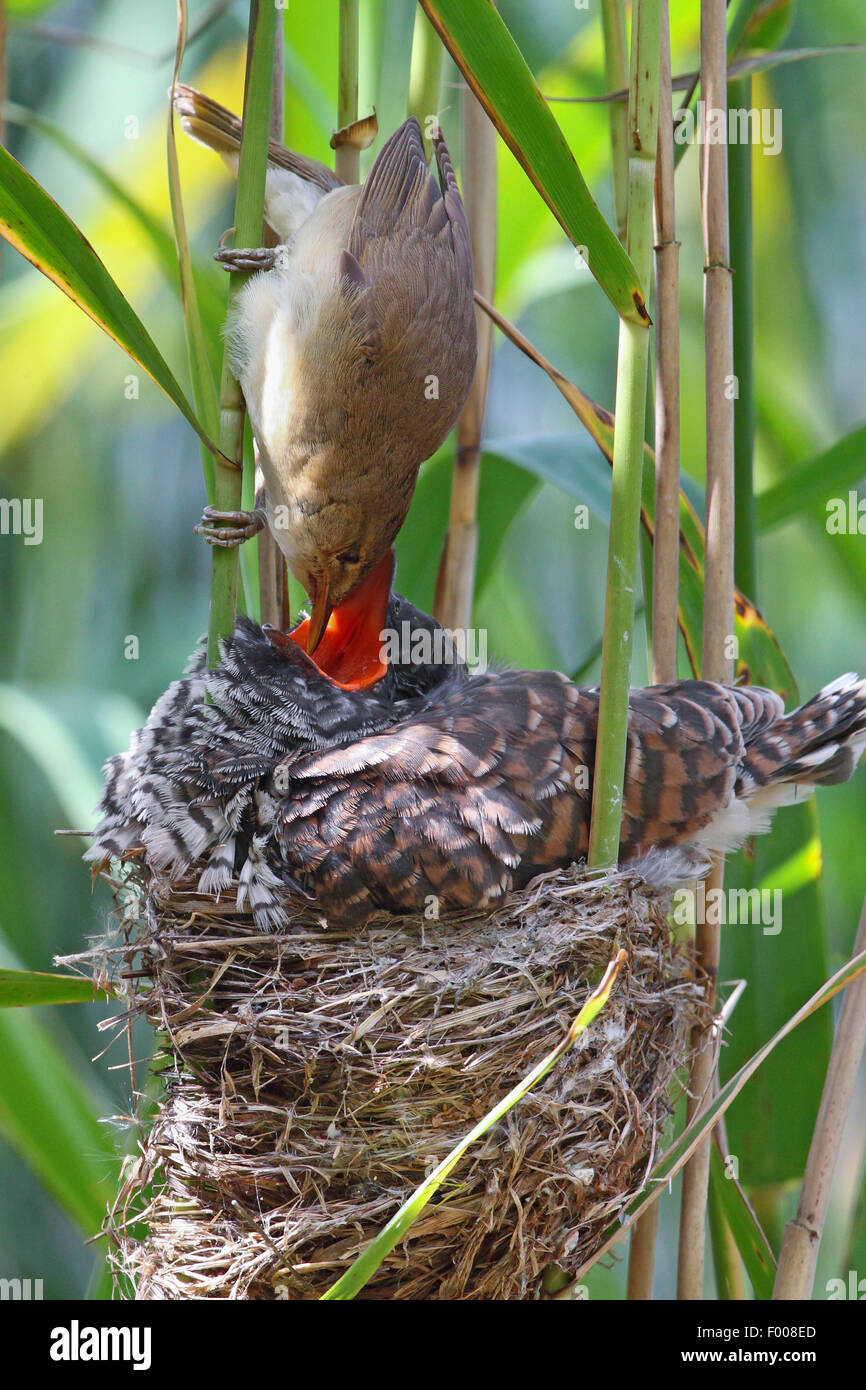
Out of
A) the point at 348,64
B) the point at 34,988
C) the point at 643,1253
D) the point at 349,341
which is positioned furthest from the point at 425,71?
the point at 643,1253

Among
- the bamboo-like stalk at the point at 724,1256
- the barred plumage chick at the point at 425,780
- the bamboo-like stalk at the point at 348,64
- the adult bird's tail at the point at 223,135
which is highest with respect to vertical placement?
the adult bird's tail at the point at 223,135

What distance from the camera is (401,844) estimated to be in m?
0.96

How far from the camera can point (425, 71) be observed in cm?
106

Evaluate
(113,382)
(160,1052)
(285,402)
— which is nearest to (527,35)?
(285,402)

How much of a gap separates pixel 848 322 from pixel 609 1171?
1749mm

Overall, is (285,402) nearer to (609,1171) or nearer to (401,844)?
(401,844)

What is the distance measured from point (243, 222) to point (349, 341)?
355 mm

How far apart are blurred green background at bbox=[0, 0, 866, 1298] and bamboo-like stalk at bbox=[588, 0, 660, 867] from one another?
1.67ft

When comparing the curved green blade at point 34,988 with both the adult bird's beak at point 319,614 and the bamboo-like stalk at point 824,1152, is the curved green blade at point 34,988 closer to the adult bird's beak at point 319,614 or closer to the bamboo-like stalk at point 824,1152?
the adult bird's beak at point 319,614

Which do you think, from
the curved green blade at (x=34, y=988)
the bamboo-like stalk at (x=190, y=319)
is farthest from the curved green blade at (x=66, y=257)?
the curved green blade at (x=34, y=988)

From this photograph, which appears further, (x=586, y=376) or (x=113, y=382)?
(x=586, y=376)

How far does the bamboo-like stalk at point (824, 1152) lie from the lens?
984mm

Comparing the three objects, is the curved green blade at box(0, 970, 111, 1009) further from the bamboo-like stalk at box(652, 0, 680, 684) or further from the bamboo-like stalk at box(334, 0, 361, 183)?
the bamboo-like stalk at box(334, 0, 361, 183)

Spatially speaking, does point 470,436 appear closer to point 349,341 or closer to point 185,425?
point 349,341
